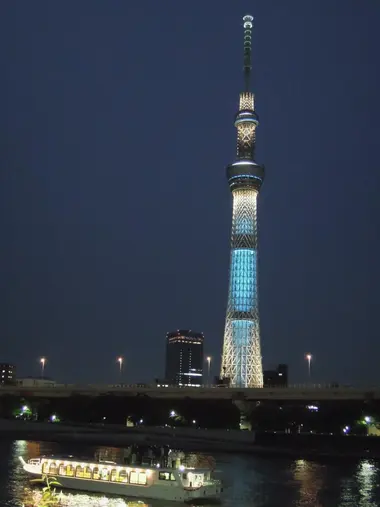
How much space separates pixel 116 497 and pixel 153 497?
9.13ft

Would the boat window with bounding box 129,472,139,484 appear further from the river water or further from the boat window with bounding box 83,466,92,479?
the boat window with bounding box 83,466,92,479

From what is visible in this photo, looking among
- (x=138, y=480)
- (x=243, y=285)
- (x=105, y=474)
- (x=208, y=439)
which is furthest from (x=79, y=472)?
(x=243, y=285)

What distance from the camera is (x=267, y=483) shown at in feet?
203

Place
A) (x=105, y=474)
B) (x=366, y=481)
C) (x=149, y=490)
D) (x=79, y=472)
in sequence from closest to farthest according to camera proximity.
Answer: (x=149, y=490) < (x=105, y=474) < (x=79, y=472) < (x=366, y=481)

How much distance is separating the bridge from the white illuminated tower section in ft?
169

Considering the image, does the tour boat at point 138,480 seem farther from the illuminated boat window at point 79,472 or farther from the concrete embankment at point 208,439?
the concrete embankment at point 208,439

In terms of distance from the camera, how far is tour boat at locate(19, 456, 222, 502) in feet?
168

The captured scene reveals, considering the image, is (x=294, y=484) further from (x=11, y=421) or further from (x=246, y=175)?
(x=246, y=175)

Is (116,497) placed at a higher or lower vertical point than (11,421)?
lower

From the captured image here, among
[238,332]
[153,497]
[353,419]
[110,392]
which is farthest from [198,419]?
[153,497]

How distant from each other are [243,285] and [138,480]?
13229 cm

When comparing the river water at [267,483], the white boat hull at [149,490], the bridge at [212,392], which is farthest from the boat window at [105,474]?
the bridge at [212,392]

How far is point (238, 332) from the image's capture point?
180875mm

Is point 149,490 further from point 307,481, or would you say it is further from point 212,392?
point 212,392
